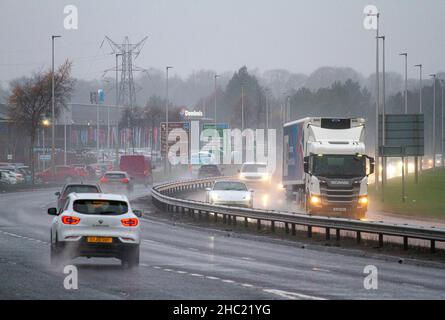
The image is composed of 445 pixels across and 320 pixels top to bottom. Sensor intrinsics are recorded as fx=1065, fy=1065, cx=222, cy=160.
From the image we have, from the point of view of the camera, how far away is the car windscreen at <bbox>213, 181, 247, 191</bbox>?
154 feet

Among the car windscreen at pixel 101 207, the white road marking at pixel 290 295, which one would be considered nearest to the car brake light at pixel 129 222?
the car windscreen at pixel 101 207

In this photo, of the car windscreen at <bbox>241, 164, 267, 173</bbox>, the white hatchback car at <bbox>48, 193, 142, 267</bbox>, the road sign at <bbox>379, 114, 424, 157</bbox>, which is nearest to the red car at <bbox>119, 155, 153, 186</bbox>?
the car windscreen at <bbox>241, 164, 267, 173</bbox>

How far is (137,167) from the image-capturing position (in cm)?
8456

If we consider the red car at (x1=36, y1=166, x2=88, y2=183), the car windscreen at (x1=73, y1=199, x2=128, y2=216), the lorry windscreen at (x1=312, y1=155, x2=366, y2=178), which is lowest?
the red car at (x1=36, y1=166, x2=88, y2=183)

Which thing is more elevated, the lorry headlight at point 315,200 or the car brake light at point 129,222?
the car brake light at point 129,222

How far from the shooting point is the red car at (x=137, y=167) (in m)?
83.0

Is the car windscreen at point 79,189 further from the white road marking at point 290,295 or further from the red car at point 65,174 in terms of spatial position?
the red car at point 65,174

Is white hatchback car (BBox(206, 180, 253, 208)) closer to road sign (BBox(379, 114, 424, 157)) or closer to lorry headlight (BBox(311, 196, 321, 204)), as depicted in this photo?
lorry headlight (BBox(311, 196, 321, 204))

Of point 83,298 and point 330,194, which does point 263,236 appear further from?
point 83,298

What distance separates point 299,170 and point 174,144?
48339mm

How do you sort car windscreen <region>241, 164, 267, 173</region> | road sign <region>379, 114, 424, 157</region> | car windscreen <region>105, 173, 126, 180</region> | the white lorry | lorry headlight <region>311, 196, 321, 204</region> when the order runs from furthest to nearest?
car windscreen <region>241, 164, 267, 173</region> → car windscreen <region>105, 173, 126, 180</region> → road sign <region>379, 114, 424, 157</region> → lorry headlight <region>311, 196, 321, 204</region> → the white lorry

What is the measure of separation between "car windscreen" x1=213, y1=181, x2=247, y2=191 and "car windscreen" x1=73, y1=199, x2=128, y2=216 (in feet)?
80.8

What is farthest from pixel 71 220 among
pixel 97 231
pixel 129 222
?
pixel 129 222

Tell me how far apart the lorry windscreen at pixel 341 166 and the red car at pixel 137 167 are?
42.6 m
